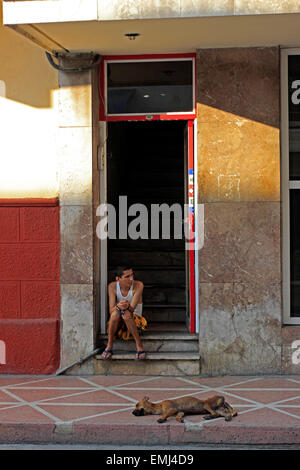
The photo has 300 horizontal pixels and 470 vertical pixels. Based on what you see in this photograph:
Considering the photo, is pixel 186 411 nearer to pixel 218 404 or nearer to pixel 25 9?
pixel 218 404

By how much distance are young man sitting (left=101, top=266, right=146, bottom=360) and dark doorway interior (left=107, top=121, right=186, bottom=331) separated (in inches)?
25.9

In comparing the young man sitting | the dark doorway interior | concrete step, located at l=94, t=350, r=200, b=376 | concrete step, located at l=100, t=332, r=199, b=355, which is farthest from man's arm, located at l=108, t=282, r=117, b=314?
the dark doorway interior

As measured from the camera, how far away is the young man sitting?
809 cm

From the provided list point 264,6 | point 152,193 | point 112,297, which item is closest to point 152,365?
point 112,297

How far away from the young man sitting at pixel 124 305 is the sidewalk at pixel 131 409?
357 millimetres

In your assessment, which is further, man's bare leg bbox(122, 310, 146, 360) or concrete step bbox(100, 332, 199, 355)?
Answer: concrete step bbox(100, 332, 199, 355)

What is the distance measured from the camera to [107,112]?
8.57 meters

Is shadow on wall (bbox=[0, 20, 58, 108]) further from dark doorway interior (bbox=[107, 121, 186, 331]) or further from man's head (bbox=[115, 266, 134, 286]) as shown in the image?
man's head (bbox=[115, 266, 134, 286])

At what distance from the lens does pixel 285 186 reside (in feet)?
27.1

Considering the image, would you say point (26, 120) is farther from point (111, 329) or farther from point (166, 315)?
point (166, 315)
